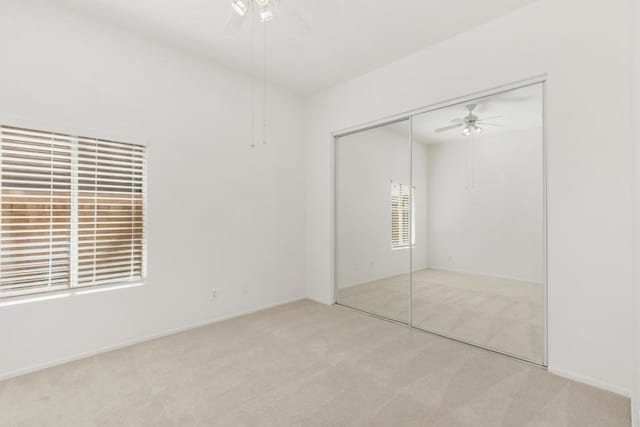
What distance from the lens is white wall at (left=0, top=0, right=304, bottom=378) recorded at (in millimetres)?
2400

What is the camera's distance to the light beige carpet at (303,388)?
1823 mm

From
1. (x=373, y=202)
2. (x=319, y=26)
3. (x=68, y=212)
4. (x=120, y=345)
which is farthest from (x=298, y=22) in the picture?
(x=120, y=345)

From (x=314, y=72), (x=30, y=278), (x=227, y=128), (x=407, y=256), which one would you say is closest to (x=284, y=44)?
(x=314, y=72)

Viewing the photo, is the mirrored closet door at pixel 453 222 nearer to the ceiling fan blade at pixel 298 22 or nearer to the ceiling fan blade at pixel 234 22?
the ceiling fan blade at pixel 298 22

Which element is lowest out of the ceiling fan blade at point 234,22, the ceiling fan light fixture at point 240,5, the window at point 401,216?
the window at point 401,216

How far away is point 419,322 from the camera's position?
3.28 meters

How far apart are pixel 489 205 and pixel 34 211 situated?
4.04m

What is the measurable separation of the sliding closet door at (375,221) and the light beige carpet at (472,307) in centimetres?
2

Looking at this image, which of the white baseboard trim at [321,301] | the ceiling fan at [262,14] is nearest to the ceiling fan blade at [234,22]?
the ceiling fan at [262,14]

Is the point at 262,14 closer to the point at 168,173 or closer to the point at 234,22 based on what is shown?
Answer: the point at 234,22

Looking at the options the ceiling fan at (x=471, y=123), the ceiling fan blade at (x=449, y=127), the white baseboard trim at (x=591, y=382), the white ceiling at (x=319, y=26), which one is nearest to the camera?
the white baseboard trim at (x=591, y=382)

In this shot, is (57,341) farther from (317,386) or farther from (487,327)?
(487,327)

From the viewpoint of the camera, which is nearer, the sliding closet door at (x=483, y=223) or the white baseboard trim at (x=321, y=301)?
the sliding closet door at (x=483, y=223)

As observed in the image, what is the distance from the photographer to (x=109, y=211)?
9.19 feet
